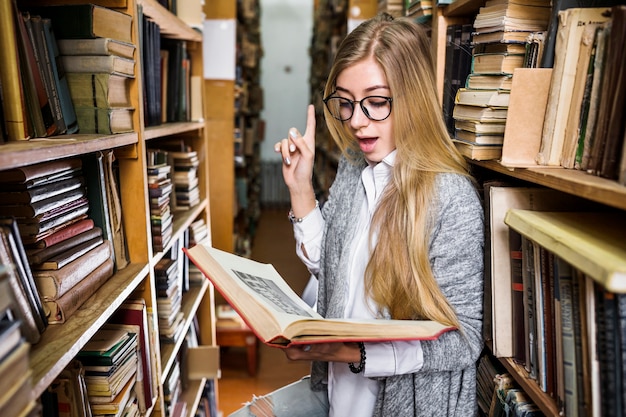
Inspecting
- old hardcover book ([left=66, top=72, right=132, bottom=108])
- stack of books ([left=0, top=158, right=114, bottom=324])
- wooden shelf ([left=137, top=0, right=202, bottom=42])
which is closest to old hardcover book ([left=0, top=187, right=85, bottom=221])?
stack of books ([left=0, top=158, right=114, bottom=324])

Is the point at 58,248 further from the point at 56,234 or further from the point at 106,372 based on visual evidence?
the point at 106,372

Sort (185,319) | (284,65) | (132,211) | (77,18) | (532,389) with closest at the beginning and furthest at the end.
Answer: (532,389) < (77,18) < (132,211) < (185,319) < (284,65)

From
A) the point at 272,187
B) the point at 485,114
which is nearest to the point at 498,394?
the point at 485,114

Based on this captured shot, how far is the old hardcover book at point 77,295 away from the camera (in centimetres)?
91

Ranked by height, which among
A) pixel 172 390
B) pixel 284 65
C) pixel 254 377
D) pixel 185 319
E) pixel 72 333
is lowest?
pixel 254 377

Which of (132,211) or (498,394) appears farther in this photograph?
(132,211)

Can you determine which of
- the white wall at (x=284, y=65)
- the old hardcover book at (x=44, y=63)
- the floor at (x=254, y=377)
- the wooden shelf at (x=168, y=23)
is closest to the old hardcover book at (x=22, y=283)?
the old hardcover book at (x=44, y=63)

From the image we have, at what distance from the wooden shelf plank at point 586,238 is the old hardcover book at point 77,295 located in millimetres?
829

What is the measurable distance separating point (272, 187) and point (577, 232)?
22.8 feet

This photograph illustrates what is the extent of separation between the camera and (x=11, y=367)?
0.59m

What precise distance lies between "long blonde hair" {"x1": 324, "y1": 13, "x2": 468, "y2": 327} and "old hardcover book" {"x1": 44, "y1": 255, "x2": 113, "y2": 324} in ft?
1.97

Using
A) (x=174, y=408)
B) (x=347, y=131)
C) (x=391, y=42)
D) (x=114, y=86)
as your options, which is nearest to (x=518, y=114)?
(x=391, y=42)

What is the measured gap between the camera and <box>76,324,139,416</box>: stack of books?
3.61 ft

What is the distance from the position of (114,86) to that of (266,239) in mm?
4597
